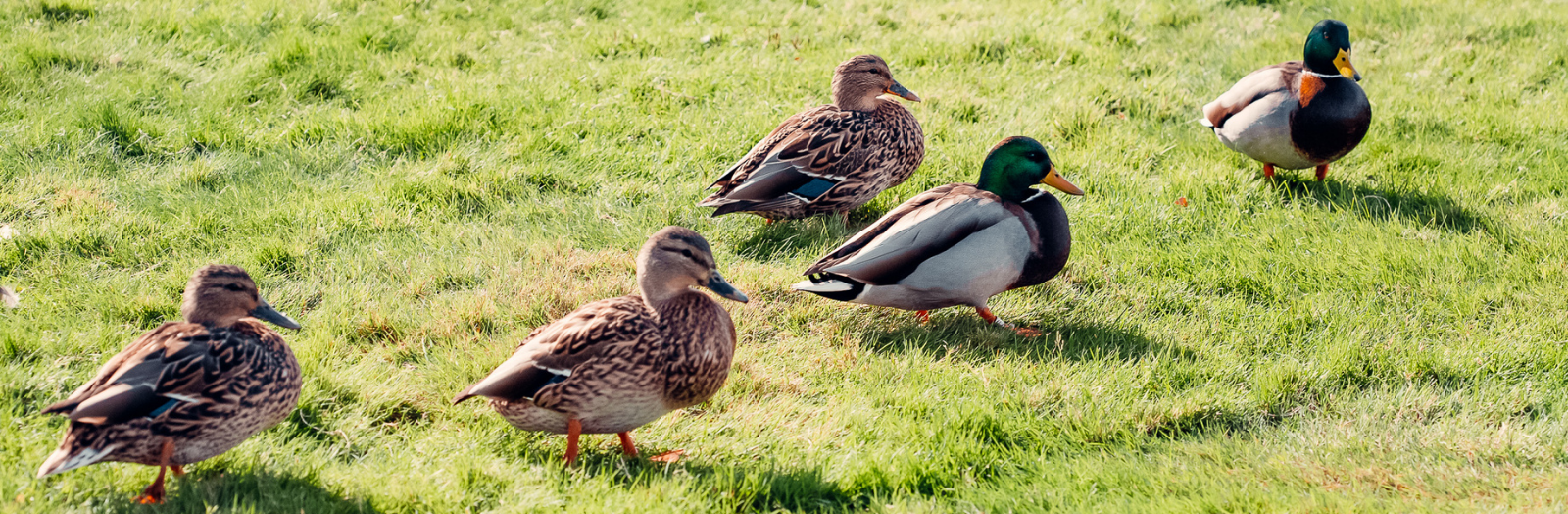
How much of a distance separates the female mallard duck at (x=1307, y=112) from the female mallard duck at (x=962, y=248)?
1.73 m

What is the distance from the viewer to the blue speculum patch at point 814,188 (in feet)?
17.2

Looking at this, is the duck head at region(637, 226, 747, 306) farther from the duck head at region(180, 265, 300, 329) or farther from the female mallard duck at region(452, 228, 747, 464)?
the duck head at region(180, 265, 300, 329)

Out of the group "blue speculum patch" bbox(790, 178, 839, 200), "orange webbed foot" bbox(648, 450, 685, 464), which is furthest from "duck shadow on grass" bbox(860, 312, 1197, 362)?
"orange webbed foot" bbox(648, 450, 685, 464)

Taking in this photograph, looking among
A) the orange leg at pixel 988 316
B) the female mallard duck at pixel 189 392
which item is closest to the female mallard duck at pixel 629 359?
the female mallard duck at pixel 189 392

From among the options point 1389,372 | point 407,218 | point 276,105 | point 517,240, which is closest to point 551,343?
point 517,240

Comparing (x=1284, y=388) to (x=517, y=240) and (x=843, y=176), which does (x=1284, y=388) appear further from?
(x=517, y=240)

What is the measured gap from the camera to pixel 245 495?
3084 millimetres

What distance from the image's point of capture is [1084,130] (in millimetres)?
6473

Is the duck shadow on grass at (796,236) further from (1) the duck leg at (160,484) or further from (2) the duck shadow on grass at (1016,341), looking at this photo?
(1) the duck leg at (160,484)

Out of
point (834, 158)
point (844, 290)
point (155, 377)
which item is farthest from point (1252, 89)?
point (155, 377)

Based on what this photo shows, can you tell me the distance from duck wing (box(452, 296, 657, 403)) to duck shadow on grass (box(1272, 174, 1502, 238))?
3.85 metres

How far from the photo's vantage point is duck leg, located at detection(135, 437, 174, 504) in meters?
2.98

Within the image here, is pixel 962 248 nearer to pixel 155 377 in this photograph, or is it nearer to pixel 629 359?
pixel 629 359

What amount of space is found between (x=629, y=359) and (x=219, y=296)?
122 cm
